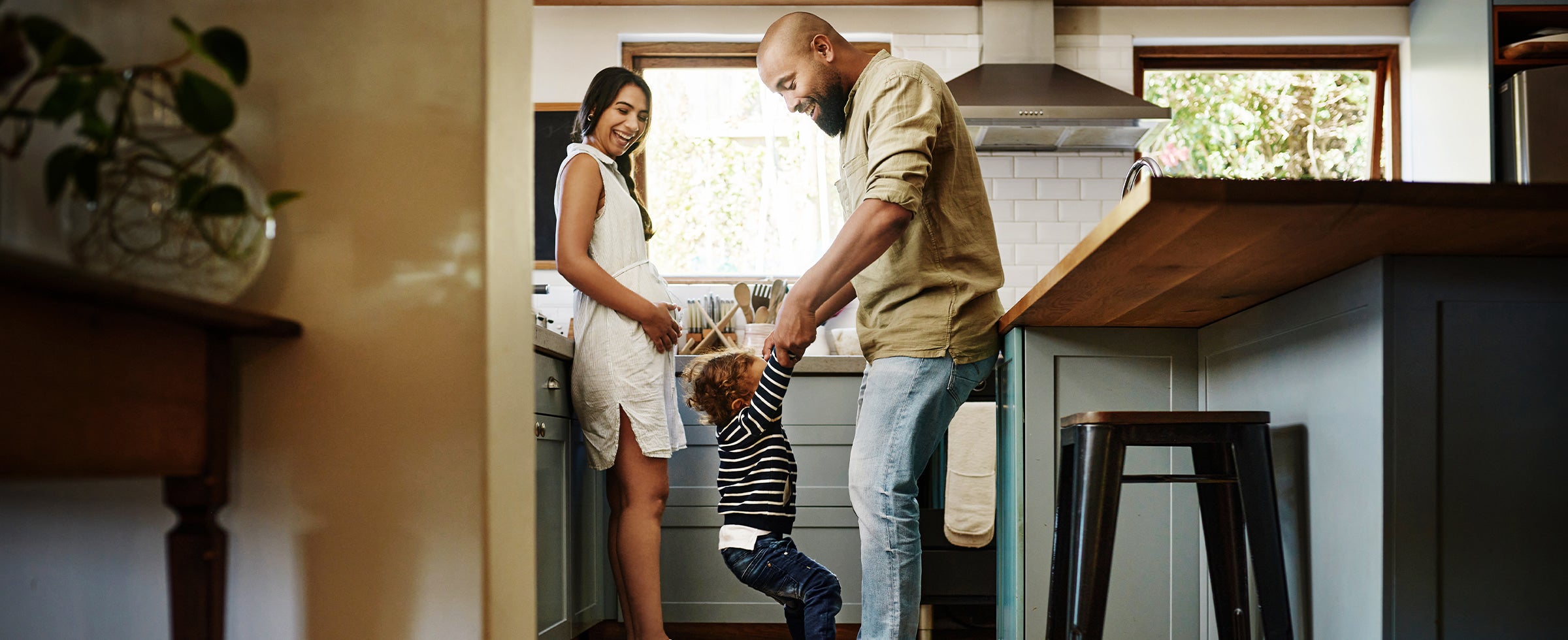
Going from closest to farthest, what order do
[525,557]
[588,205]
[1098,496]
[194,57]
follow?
[194,57], [525,557], [1098,496], [588,205]

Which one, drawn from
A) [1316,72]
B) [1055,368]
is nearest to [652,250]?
[1055,368]

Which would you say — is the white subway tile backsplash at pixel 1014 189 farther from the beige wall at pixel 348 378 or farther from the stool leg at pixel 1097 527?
the beige wall at pixel 348 378

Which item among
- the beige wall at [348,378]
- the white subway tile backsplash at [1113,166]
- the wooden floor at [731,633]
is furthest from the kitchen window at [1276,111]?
the beige wall at [348,378]

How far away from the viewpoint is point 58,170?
725 mm

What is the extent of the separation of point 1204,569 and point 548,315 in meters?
2.37

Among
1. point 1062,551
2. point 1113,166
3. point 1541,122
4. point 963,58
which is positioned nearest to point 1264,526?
point 1062,551

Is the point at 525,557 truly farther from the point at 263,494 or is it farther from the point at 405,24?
the point at 405,24

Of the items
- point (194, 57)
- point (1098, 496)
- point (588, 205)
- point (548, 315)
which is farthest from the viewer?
point (548, 315)

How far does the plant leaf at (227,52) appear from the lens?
2.59 feet

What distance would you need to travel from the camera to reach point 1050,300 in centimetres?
168

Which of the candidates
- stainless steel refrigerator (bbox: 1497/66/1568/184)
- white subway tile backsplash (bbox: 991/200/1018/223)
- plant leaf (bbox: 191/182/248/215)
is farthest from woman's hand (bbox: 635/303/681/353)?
stainless steel refrigerator (bbox: 1497/66/1568/184)

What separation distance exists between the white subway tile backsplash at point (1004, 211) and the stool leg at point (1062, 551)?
203 centimetres

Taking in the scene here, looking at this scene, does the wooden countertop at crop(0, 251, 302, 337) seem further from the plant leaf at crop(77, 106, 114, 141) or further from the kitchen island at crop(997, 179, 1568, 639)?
the kitchen island at crop(997, 179, 1568, 639)

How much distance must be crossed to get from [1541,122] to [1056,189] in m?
1.49
